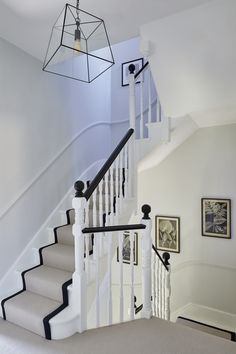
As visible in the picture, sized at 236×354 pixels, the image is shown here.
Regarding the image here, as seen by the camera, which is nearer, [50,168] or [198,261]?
[50,168]

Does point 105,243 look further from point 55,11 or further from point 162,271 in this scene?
point 55,11

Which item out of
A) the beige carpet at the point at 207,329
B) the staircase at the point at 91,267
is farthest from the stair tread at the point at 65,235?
the beige carpet at the point at 207,329

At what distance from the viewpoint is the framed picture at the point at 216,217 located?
4012mm

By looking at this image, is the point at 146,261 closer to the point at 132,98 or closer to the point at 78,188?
the point at 78,188

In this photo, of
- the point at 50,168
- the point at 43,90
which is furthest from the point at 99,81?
the point at 50,168

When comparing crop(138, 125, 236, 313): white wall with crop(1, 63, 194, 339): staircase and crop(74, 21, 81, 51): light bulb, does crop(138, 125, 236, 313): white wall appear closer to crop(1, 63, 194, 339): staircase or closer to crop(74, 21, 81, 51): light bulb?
crop(1, 63, 194, 339): staircase

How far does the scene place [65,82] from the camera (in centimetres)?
377

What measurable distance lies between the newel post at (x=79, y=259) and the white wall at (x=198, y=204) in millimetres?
2599

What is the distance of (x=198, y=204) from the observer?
427 cm

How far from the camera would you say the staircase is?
2.16 m

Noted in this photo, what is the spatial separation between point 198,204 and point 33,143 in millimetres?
2687

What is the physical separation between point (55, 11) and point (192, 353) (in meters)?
2.94

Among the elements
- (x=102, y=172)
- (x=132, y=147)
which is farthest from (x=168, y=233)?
(x=102, y=172)

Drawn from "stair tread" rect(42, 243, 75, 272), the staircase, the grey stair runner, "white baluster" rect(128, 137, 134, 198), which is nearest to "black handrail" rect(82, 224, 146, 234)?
the staircase
